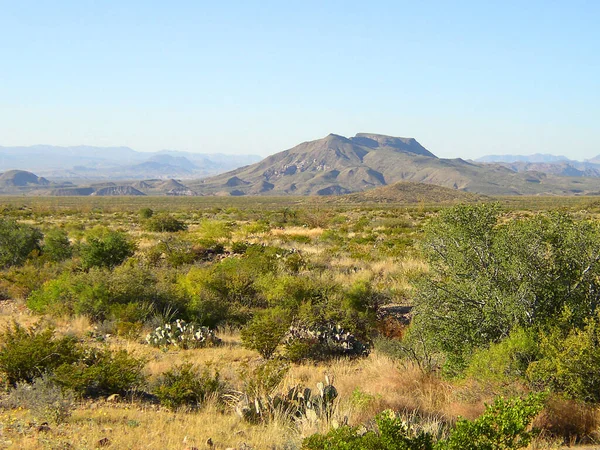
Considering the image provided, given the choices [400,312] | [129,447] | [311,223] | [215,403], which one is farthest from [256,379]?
[311,223]

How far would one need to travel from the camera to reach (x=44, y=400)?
6.22m

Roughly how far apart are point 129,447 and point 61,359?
2893 millimetres

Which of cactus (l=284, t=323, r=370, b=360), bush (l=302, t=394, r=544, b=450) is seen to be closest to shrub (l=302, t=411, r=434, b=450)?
bush (l=302, t=394, r=544, b=450)

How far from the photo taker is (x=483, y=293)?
25.1 feet

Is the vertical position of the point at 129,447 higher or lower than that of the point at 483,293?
lower

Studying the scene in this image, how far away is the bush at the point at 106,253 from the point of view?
1683cm

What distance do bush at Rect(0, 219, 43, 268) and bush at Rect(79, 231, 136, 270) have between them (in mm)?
3627

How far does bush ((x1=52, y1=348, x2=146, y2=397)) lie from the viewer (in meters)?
7.11

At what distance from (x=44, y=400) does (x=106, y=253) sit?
11649mm

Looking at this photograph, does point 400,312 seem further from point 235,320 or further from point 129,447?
point 129,447

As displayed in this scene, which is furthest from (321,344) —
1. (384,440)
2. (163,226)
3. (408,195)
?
(408,195)

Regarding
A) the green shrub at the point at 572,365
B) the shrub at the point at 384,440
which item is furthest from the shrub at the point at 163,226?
the shrub at the point at 384,440

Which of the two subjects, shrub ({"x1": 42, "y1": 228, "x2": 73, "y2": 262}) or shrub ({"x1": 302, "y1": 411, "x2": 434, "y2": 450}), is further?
shrub ({"x1": 42, "y1": 228, "x2": 73, "y2": 262})

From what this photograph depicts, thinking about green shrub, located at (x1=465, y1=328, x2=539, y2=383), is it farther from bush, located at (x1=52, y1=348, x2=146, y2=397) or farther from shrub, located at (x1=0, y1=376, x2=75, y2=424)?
shrub, located at (x1=0, y1=376, x2=75, y2=424)
